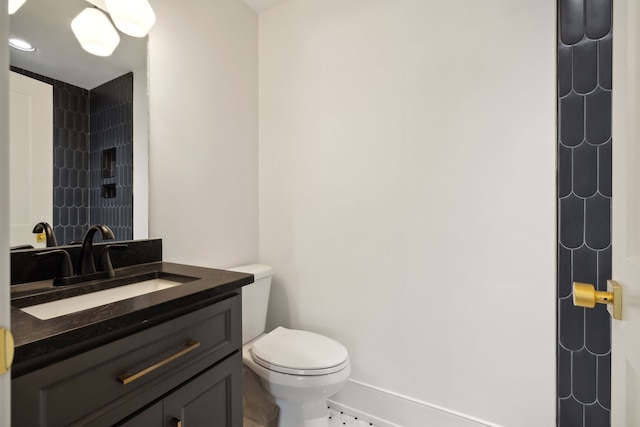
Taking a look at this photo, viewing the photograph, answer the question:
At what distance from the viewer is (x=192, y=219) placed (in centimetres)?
157

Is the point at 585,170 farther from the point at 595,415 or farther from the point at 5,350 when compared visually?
the point at 5,350

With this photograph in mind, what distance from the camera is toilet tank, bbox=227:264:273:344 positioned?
1.62 metres

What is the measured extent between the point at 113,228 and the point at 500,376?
184 cm

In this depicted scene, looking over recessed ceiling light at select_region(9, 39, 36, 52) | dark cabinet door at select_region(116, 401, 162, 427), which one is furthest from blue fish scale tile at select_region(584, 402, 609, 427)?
recessed ceiling light at select_region(9, 39, 36, 52)

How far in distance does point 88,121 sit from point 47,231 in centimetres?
46

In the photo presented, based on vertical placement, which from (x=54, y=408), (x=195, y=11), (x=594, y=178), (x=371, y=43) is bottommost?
(x=54, y=408)

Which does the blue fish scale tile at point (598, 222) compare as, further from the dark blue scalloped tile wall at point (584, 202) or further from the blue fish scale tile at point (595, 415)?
the blue fish scale tile at point (595, 415)

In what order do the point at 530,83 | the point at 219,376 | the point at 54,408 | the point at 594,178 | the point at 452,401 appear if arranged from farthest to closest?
1. the point at 452,401
2. the point at 530,83
3. the point at 594,178
4. the point at 219,376
5. the point at 54,408

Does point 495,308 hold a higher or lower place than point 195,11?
lower

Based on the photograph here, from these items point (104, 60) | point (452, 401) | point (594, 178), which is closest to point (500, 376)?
point (452, 401)

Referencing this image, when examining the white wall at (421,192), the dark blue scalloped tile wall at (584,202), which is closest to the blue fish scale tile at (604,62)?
the dark blue scalloped tile wall at (584,202)

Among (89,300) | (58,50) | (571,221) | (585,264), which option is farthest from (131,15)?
(585,264)

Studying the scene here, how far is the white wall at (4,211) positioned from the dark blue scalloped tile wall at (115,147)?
1043 mm

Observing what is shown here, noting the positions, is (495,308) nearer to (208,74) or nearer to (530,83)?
(530,83)
